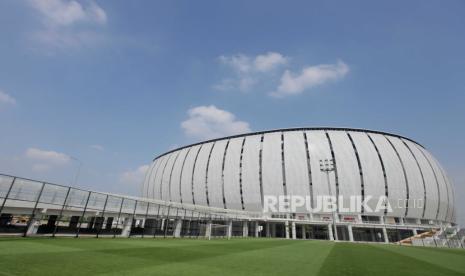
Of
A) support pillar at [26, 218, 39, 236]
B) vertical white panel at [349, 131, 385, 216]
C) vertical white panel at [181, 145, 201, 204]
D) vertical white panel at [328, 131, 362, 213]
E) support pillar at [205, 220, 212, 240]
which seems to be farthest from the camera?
vertical white panel at [181, 145, 201, 204]

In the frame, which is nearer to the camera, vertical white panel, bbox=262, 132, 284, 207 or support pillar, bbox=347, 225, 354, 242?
support pillar, bbox=347, 225, 354, 242

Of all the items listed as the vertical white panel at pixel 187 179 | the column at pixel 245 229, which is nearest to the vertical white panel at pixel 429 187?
the column at pixel 245 229

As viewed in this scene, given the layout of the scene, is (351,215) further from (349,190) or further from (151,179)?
(151,179)

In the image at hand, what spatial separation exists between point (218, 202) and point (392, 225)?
44.1m

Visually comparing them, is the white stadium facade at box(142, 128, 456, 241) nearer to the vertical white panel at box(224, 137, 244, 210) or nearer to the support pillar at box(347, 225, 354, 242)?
the vertical white panel at box(224, 137, 244, 210)

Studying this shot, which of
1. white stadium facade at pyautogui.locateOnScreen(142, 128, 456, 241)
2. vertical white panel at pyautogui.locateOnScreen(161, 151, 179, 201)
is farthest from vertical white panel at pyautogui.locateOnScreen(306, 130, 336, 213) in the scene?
vertical white panel at pyautogui.locateOnScreen(161, 151, 179, 201)

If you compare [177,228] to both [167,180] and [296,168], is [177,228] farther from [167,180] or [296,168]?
[167,180]

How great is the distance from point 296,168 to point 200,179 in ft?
97.8

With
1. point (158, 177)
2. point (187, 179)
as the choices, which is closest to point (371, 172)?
point (187, 179)

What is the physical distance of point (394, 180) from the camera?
201 ft

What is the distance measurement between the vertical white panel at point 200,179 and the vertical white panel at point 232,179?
25.6ft

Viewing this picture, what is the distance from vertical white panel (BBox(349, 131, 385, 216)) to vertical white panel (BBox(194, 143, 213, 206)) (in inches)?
1766

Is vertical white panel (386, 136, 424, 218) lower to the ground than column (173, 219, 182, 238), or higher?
higher

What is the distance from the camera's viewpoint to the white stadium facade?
190ft
